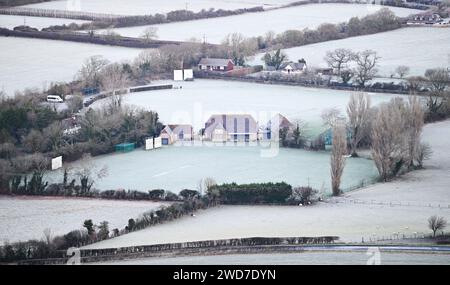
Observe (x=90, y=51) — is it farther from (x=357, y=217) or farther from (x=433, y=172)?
(x=357, y=217)

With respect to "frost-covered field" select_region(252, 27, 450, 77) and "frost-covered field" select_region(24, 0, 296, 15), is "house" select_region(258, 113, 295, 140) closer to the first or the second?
"frost-covered field" select_region(252, 27, 450, 77)

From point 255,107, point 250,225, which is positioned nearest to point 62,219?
point 250,225

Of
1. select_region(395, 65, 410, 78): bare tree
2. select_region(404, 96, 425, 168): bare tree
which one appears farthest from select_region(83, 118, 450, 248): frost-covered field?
select_region(395, 65, 410, 78): bare tree

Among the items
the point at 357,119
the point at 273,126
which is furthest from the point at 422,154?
the point at 273,126

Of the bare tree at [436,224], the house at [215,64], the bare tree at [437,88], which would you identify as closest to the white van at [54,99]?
the house at [215,64]

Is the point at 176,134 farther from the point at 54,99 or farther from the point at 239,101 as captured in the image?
the point at 54,99
